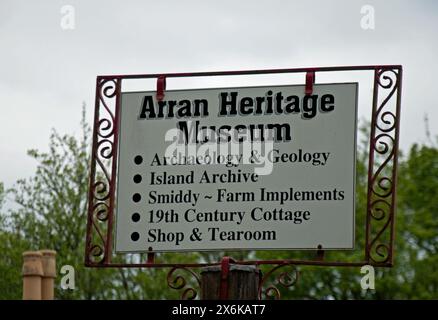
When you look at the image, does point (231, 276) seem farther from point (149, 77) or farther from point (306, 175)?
point (149, 77)

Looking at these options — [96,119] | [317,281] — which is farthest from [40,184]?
[96,119]

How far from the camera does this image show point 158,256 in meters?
32.5

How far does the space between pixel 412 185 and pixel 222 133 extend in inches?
1142

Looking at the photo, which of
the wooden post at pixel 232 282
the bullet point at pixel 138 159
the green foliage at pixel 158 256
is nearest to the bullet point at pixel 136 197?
the bullet point at pixel 138 159

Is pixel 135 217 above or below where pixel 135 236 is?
above

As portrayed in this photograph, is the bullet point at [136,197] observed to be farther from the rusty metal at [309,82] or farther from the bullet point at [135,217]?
the rusty metal at [309,82]

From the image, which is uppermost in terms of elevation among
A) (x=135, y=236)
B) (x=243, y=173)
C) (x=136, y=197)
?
(x=243, y=173)

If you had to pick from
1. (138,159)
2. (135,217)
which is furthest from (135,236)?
(138,159)

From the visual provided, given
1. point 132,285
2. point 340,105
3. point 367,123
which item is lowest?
point 132,285

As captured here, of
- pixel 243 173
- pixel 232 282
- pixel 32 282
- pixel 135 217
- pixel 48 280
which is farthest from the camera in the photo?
pixel 48 280

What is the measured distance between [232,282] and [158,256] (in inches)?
950

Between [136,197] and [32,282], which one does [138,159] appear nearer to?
[136,197]

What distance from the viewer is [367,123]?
128 feet

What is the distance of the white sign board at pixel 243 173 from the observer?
8.46 meters
